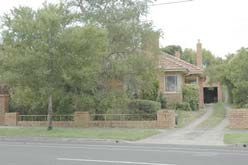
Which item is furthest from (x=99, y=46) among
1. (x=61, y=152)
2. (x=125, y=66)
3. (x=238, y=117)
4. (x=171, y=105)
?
(x=171, y=105)

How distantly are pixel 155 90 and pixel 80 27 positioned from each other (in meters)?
12.3

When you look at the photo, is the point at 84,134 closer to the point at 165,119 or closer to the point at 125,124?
the point at 125,124

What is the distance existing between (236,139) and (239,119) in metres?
5.02

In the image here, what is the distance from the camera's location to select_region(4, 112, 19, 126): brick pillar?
29656 millimetres

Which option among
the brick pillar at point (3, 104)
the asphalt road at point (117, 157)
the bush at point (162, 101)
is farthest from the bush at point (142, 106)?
the asphalt road at point (117, 157)

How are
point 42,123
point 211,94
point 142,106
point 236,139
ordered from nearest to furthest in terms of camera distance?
point 236,139
point 42,123
point 142,106
point 211,94

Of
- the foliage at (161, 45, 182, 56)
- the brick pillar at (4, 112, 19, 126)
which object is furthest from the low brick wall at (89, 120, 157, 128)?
the foliage at (161, 45, 182, 56)

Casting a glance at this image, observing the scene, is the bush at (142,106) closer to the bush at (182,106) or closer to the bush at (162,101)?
the bush at (162,101)

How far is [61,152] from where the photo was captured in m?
15.6

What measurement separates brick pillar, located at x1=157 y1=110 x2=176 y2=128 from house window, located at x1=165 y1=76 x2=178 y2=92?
1119 centimetres

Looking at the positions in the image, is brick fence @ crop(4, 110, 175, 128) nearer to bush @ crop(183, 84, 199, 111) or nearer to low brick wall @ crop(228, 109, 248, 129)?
low brick wall @ crop(228, 109, 248, 129)

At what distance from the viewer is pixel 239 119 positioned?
24.1 metres

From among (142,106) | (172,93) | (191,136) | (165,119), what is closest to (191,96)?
(172,93)

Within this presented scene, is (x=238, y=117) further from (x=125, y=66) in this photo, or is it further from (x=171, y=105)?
(x=171, y=105)
